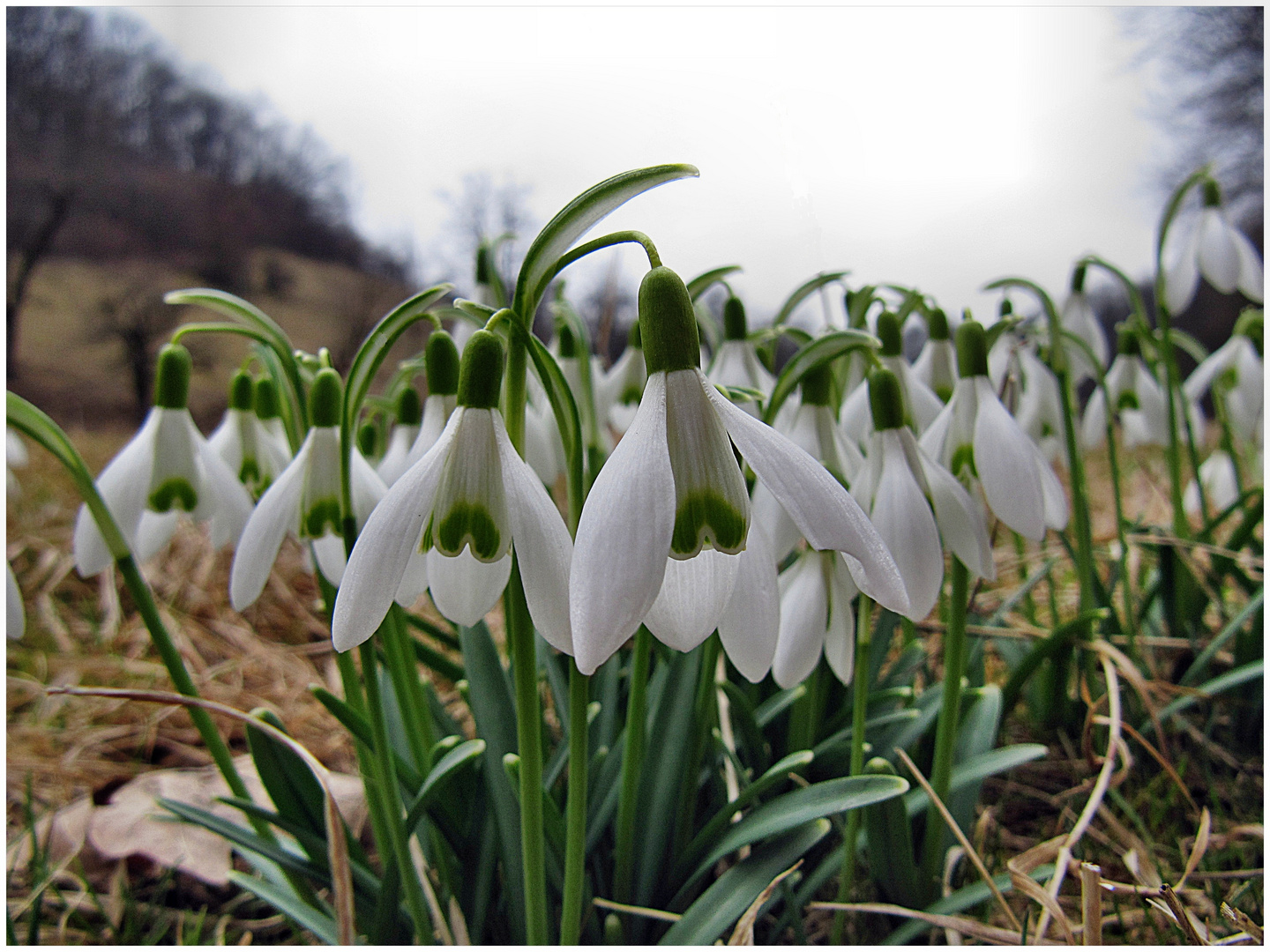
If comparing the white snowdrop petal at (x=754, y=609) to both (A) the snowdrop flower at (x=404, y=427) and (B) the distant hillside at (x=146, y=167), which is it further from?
(B) the distant hillside at (x=146, y=167)

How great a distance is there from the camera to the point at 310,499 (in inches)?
→ 20.5

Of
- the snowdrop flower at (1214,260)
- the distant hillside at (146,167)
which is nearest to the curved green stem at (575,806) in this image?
the snowdrop flower at (1214,260)

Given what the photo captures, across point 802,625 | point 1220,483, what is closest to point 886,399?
point 802,625

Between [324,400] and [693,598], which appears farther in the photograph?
[324,400]

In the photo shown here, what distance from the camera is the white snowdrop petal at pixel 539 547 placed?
0.33 m

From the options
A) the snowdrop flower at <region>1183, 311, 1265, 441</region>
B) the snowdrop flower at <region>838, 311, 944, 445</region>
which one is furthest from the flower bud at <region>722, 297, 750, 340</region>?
the snowdrop flower at <region>1183, 311, 1265, 441</region>

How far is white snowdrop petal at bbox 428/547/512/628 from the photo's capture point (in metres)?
0.41

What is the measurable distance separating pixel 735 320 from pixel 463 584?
1.36 feet

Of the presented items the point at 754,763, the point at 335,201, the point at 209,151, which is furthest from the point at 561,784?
the point at 209,151

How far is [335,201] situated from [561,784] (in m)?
2.65

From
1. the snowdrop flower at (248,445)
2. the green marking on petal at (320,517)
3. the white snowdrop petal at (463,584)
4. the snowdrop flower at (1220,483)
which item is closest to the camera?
the white snowdrop petal at (463,584)

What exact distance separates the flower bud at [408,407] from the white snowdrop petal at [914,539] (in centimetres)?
41

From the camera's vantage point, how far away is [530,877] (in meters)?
0.45

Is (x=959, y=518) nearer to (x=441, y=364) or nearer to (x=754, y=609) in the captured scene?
(x=754, y=609)
